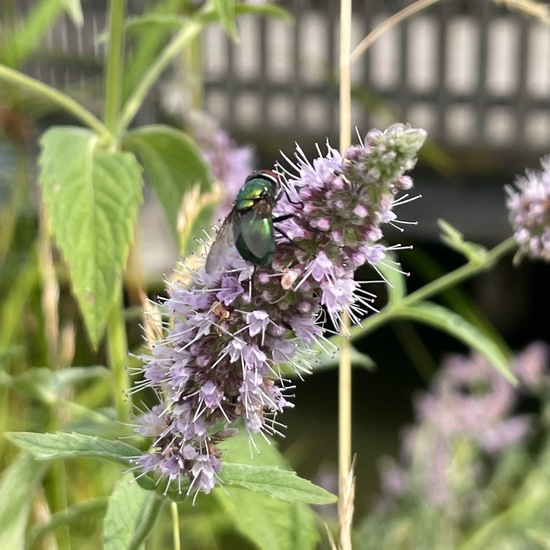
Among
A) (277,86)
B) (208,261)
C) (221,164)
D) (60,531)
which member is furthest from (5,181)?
(277,86)

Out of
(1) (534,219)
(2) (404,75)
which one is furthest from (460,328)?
(2) (404,75)

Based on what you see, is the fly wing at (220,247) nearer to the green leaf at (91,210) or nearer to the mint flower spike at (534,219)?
the green leaf at (91,210)

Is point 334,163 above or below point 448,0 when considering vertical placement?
below

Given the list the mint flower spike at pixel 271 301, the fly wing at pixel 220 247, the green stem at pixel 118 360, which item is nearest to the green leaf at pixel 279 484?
the mint flower spike at pixel 271 301

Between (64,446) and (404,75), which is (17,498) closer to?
(64,446)

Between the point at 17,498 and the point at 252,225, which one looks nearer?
the point at 252,225

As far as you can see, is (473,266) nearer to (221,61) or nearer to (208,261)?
(208,261)
